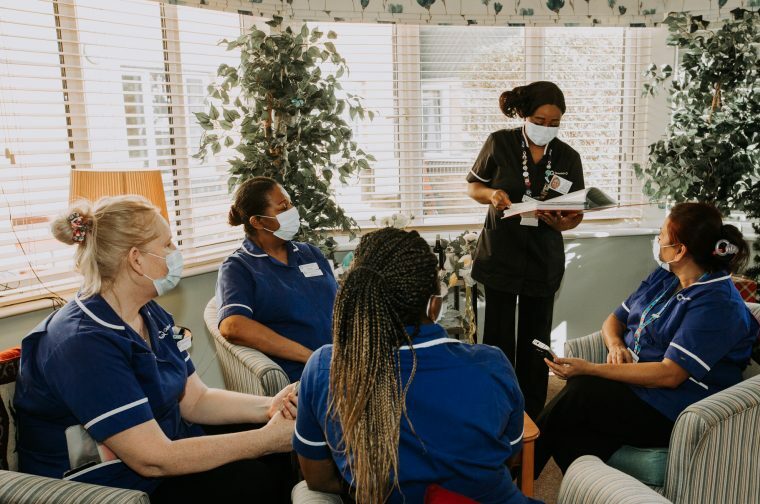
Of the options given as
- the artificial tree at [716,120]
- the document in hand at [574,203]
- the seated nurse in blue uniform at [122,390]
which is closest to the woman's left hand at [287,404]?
the seated nurse in blue uniform at [122,390]

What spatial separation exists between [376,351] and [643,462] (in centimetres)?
122

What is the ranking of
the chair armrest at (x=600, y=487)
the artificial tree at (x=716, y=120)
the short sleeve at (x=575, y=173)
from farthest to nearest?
1. the artificial tree at (x=716, y=120)
2. the short sleeve at (x=575, y=173)
3. the chair armrest at (x=600, y=487)

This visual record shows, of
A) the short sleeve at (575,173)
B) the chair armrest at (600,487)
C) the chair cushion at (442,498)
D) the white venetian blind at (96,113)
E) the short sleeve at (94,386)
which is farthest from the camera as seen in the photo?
the short sleeve at (575,173)

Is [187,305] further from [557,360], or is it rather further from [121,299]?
[557,360]

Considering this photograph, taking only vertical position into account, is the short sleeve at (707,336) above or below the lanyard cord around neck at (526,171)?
below

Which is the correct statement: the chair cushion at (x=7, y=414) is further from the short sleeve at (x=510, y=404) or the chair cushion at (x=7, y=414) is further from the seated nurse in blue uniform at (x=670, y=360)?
the seated nurse in blue uniform at (x=670, y=360)

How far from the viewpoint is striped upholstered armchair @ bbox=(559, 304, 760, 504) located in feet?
5.10

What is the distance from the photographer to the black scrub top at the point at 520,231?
9.37 ft

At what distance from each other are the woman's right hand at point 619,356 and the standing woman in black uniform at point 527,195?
0.62m

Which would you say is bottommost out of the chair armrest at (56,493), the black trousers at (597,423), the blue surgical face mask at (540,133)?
the black trousers at (597,423)

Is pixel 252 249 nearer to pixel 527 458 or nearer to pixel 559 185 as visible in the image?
pixel 527 458

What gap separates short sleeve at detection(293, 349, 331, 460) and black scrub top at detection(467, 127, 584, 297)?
68.6 inches

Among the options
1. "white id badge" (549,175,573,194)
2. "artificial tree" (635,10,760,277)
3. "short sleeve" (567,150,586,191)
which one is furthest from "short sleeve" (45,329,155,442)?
"artificial tree" (635,10,760,277)

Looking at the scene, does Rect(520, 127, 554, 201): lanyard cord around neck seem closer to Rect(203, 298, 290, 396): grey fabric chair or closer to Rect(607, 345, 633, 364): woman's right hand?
Rect(607, 345, 633, 364): woman's right hand
